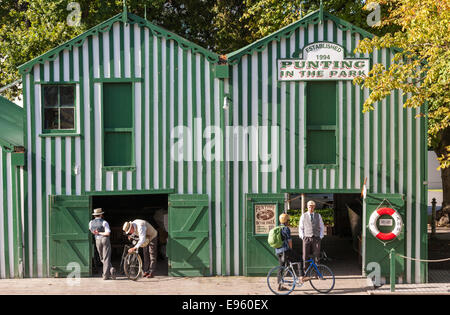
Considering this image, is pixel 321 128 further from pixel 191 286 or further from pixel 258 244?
pixel 191 286

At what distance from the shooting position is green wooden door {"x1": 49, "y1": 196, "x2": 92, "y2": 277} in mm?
13820

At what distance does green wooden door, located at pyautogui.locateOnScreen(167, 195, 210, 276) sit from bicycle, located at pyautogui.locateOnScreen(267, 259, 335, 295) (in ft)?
6.11

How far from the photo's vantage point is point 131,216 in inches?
695

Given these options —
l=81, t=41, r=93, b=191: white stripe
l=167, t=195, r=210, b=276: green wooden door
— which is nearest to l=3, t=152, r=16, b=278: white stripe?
l=81, t=41, r=93, b=191: white stripe

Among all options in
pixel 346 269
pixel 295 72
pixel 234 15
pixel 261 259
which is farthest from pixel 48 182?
pixel 234 15

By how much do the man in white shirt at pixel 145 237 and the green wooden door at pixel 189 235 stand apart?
0.44 metres

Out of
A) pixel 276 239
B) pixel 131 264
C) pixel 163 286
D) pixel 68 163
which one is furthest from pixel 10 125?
pixel 276 239

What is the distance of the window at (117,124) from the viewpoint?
45.9ft

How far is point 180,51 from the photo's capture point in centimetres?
1400

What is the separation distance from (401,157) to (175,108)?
18.3 feet

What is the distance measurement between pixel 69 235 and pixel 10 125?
343 centimetres

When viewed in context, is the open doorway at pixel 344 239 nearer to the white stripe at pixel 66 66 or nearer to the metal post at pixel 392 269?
the metal post at pixel 392 269
